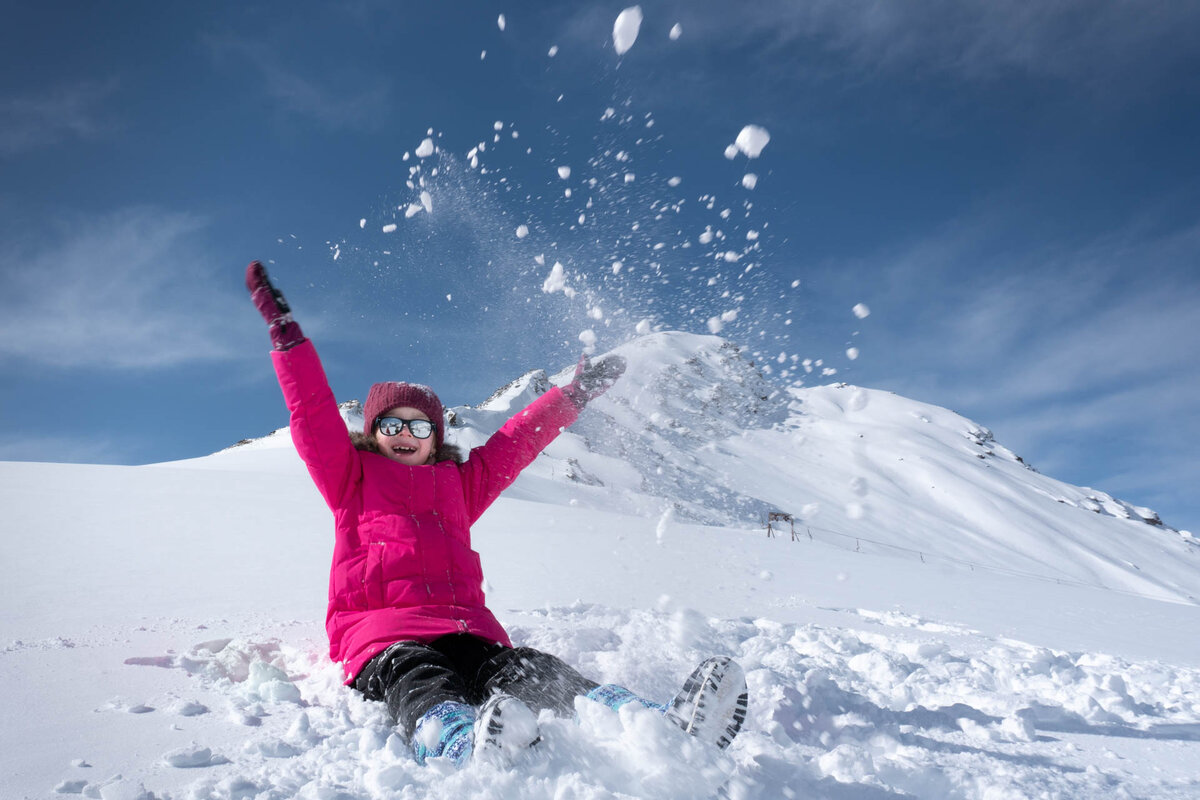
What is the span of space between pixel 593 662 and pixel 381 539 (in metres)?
1.07

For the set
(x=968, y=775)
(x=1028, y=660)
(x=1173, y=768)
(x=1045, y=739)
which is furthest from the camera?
(x=1028, y=660)

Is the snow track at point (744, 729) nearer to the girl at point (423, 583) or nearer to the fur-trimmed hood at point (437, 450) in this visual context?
the girl at point (423, 583)

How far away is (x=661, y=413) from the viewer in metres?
83.6

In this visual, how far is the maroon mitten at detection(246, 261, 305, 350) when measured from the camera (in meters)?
2.61

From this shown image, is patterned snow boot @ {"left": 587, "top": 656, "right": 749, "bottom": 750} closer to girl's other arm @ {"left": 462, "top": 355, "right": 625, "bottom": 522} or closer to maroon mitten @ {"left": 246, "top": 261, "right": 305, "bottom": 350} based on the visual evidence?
girl's other arm @ {"left": 462, "top": 355, "right": 625, "bottom": 522}

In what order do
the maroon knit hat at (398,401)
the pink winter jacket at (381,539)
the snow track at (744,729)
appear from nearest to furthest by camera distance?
the snow track at (744,729) < the pink winter jacket at (381,539) < the maroon knit hat at (398,401)

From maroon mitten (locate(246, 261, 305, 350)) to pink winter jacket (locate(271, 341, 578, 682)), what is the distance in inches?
1.9

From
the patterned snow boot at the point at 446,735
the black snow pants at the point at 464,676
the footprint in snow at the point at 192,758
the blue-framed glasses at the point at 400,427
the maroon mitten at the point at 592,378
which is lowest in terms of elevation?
the footprint in snow at the point at 192,758

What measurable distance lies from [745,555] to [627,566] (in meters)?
2.46

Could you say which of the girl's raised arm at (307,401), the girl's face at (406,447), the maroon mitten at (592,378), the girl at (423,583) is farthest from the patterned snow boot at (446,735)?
the maroon mitten at (592,378)

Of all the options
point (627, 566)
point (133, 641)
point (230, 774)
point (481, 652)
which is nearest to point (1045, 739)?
point (481, 652)

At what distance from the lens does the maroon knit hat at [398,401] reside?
305cm

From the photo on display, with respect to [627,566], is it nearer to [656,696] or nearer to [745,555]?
[745,555]

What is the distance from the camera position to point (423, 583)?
7.95 ft
